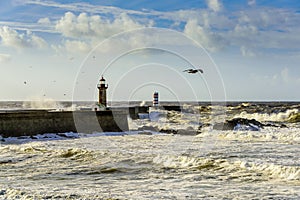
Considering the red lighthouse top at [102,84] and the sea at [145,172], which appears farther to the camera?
the red lighthouse top at [102,84]

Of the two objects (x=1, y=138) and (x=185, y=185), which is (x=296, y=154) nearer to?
(x=185, y=185)

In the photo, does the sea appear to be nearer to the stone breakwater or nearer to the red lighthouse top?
the stone breakwater

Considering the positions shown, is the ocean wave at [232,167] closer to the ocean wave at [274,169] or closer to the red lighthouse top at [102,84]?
the ocean wave at [274,169]

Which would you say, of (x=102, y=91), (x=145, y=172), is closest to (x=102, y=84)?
(x=102, y=91)

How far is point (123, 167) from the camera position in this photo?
8859mm

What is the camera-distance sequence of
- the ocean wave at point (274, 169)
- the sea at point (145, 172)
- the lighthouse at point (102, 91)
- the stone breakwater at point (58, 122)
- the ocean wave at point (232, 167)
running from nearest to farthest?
the sea at point (145, 172) < the ocean wave at point (274, 169) < the ocean wave at point (232, 167) < the stone breakwater at point (58, 122) < the lighthouse at point (102, 91)

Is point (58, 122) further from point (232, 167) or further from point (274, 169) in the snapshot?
point (274, 169)

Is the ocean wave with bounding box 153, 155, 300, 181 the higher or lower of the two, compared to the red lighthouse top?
lower

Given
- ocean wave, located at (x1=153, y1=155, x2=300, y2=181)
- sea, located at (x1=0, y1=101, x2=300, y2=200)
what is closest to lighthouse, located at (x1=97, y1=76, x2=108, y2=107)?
sea, located at (x1=0, y1=101, x2=300, y2=200)

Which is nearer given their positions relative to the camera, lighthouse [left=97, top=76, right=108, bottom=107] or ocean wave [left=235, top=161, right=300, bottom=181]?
ocean wave [left=235, top=161, right=300, bottom=181]

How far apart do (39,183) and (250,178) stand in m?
3.32

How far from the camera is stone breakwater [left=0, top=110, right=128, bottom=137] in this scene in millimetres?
15047

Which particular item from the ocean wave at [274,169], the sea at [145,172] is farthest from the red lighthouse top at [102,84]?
the ocean wave at [274,169]

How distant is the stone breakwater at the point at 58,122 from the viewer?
49.4ft
